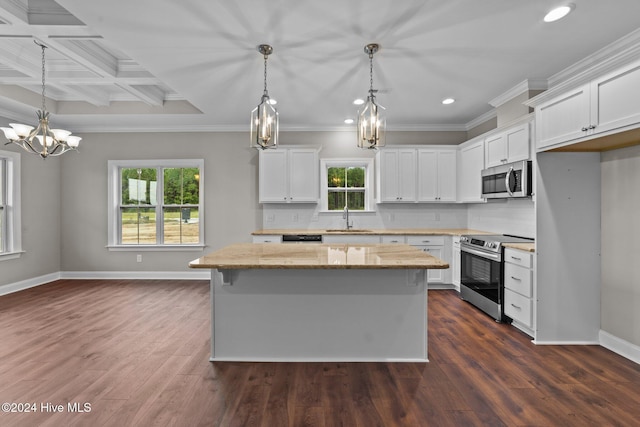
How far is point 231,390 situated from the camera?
2.34 meters

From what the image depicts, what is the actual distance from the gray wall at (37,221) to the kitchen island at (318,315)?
4.36m

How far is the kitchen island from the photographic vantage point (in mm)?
2760

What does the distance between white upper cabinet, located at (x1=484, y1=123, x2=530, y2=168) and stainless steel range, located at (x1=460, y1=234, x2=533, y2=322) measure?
96 cm

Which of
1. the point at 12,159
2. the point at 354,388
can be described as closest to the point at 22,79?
the point at 12,159

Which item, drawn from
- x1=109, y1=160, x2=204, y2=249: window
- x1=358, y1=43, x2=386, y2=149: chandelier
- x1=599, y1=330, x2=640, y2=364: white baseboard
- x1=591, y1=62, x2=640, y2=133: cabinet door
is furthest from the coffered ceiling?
x1=599, y1=330, x2=640, y2=364: white baseboard

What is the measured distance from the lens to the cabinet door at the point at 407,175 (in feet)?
17.9

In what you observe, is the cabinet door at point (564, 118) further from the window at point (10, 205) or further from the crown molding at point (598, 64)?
the window at point (10, 205)

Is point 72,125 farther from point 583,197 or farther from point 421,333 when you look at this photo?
point 583,197

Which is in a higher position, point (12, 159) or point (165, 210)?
point (12, 159)

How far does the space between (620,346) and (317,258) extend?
2716 millimetres

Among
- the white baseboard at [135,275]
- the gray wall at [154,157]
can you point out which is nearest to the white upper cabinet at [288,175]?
the gray wall at [154,157]

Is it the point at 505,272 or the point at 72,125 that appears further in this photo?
the point at 72,125

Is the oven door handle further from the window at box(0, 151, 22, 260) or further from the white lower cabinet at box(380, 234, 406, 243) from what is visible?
the window at box(0, 151, 22, 260)

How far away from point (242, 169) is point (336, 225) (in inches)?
74.1
